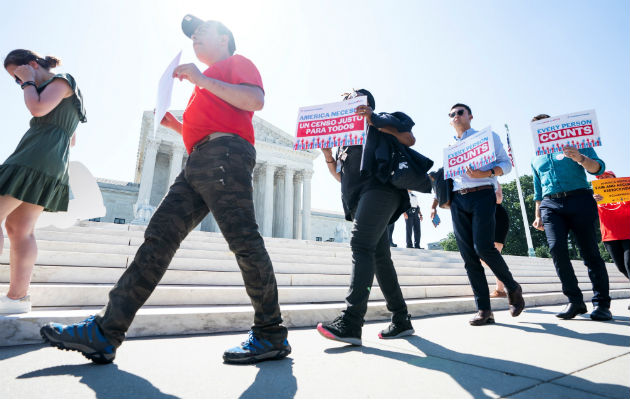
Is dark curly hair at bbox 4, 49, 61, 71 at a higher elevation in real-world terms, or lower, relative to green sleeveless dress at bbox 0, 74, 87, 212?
higher

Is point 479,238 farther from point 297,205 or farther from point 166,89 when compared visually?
point 297,205

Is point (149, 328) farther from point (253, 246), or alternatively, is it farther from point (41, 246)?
point (41, 246)

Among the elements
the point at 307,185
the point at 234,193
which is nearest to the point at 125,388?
the point at 234,193

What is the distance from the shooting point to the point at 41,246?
4949mm

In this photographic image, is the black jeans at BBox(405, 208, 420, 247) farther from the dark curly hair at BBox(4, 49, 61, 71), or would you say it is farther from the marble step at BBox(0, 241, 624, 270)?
the dark curly hair at BBox(4, 49, 61, 71)

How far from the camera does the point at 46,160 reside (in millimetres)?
2564

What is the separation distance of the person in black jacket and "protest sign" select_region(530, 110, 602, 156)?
2.15m

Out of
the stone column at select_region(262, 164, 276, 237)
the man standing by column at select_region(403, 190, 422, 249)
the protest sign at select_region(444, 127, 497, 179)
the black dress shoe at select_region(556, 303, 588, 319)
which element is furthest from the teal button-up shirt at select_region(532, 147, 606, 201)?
the stone column at select_region(262, 164, 276, 237)

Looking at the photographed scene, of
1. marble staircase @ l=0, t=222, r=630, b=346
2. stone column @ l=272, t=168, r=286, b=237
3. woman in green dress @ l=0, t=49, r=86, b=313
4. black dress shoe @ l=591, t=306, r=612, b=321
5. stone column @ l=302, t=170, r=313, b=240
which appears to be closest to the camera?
woman in green dress @ l=0, t=49, r=86, b=313

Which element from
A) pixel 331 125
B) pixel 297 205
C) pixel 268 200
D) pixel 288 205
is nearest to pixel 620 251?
pixel 331 125

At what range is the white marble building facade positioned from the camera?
28781 millimetres

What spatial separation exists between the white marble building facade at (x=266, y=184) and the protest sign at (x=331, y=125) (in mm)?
26646

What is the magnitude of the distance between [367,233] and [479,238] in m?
1.62

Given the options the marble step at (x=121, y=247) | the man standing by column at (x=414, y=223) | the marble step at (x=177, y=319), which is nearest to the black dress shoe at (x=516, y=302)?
the marble step at (x=177, y=319)
